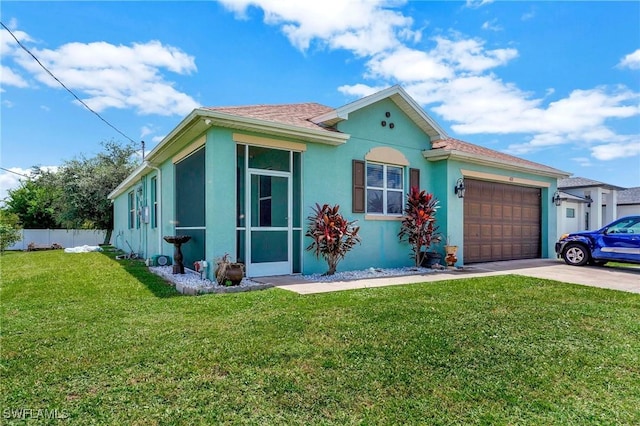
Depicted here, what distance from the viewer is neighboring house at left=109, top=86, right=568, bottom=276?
7125mm

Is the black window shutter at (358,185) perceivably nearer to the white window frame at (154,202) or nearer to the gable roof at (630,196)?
the white window frame at (154,202)

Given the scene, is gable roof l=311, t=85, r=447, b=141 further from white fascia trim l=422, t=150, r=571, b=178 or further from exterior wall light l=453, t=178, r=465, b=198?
exterior wall light l=453, t=178, r=465, b=198

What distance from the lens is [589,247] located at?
10.2m

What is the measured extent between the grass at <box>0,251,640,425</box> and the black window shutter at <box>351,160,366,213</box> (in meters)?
3.46

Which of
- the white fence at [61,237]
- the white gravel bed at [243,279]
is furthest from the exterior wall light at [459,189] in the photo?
the white fence at [61,237]

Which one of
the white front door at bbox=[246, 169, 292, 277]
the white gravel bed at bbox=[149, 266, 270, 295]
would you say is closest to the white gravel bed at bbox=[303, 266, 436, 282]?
the white front door at bbox=[246, 169, 292, 277]

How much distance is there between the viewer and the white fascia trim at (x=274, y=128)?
21.8ft

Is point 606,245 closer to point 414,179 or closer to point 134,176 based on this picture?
point 414,179

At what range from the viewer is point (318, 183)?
819cm

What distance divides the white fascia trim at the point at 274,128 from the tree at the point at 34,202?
2449cm

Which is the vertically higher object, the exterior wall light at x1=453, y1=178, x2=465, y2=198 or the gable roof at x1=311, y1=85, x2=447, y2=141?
the gable roof at x1=311, y1=85, x2=447, y2=141

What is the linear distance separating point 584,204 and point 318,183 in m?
17.7

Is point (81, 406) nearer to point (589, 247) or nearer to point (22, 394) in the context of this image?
point (22, 394)

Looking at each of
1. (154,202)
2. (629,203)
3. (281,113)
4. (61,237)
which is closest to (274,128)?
(281,113)
